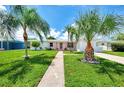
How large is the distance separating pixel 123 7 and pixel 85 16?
209cm

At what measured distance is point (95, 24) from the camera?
9469mm

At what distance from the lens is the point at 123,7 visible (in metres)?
7.79

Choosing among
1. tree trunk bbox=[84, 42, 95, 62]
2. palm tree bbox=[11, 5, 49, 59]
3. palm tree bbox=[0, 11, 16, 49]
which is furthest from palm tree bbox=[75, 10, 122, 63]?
palm tree bbox=[0, 11, 16, 49]

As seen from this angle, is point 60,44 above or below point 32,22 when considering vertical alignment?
below

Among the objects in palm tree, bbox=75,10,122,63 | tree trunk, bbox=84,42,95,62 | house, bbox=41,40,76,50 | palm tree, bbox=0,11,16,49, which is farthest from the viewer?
house, bbox=41,40,76,50

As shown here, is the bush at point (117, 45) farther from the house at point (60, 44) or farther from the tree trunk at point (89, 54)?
the house at point (60, 44)

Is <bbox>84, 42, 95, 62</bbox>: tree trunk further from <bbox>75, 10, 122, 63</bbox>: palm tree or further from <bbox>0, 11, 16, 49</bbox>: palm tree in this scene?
<bbox>0, 11, 16, 49</bbox>: palm tree

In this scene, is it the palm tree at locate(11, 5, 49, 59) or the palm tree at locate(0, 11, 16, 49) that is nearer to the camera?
the palm tree at locate(0, 11, 16, 49)

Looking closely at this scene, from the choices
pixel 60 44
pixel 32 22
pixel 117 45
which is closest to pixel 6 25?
pixel 32 22

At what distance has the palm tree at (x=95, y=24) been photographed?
8.93 metres

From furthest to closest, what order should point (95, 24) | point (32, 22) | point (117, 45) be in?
point (117, 45) < point (32, 22) < point (95, 24)

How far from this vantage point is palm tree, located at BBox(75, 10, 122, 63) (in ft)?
29.3

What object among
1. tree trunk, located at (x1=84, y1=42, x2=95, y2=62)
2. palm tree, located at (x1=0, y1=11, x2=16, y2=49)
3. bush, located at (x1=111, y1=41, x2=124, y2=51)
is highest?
palm tree, located at (x1=0, y1=11, x2=16, y2=49)

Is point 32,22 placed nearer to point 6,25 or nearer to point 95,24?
point 6,25
